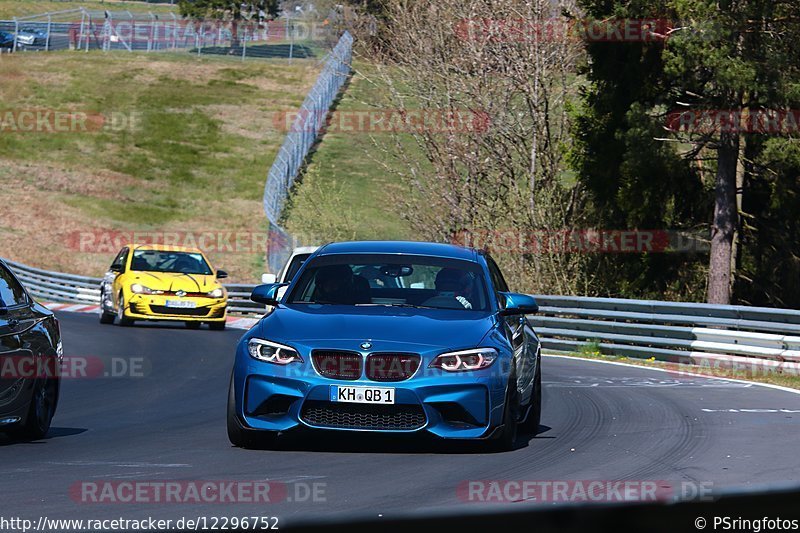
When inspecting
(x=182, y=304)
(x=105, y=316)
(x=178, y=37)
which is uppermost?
(x=178, y=37)

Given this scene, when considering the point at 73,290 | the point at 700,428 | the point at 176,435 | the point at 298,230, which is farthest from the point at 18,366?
the point at 73,290

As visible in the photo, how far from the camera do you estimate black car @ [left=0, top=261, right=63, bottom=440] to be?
365 inches

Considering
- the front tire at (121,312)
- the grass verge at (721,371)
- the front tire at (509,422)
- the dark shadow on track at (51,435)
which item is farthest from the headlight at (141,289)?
the front tire at (509,422)

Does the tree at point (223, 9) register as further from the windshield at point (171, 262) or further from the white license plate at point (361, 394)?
the white license plate at point (361, 394)

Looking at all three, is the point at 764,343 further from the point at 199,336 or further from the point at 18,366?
the point at 18,366

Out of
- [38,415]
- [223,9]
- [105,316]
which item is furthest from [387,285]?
[223,9]

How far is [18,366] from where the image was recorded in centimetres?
938

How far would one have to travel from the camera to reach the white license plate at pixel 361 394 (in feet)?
29.1

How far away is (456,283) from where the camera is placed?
10469 mm

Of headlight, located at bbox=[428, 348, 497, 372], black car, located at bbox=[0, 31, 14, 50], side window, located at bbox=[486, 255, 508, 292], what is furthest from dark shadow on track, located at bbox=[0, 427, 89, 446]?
black car, located at bbox=[0, 31, 14, 50]

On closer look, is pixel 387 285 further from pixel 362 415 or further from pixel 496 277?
pixel 362 415

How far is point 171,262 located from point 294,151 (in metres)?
28.6

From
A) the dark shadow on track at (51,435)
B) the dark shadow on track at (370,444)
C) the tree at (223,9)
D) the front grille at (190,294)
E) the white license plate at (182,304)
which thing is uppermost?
the tree at (223,9)

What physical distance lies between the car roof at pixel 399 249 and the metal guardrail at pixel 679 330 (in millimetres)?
9288
